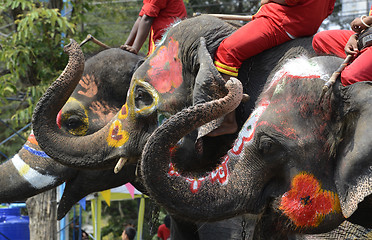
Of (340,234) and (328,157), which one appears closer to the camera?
(328,157)

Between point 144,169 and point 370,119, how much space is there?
932mm

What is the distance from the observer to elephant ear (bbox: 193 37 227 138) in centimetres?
326

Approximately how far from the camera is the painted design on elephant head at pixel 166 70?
146 inches

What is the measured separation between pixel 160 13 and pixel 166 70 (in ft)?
2.70

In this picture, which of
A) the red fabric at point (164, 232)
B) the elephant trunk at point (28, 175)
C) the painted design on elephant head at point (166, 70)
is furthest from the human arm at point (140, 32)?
the red fabric at point (164, 232)

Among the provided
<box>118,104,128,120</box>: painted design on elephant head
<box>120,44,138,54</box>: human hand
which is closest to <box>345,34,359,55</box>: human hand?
<box>118,104,128,120</box>: painted design on elephant head

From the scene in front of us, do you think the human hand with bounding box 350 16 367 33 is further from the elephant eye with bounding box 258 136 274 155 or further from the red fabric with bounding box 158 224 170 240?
the red fabric with bounding box 158 224 170 240

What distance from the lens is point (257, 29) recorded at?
3.40m

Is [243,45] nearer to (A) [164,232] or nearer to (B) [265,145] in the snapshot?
A: (B) [265,145]

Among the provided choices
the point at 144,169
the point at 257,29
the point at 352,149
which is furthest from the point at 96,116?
the point at 352,149

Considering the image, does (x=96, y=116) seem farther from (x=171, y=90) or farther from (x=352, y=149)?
(x=352, y=149)

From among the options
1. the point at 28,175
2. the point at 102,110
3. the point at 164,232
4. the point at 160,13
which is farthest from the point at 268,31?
the point at 164,232

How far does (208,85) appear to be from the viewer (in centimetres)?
328

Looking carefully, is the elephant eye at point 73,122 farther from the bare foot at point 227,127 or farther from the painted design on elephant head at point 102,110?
the bare foot at point 227,127
